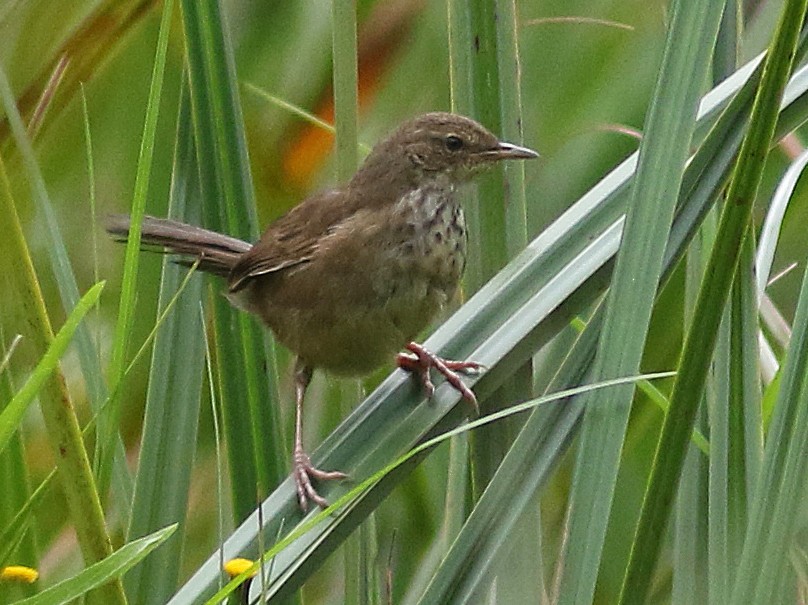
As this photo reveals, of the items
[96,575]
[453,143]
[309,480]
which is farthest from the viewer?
[453,143]

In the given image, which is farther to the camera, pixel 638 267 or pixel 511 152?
pixel 511 152

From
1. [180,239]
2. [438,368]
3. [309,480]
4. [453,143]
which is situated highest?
[453,143]

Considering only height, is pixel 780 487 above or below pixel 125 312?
below

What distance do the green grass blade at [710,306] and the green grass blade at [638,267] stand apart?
0.11 meters

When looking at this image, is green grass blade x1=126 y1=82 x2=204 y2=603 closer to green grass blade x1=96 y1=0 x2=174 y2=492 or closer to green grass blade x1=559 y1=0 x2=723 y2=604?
green grass blade x1=96 y1=0 x2=174 y2=492

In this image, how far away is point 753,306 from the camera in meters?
1.34

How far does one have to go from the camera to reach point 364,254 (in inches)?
81.2

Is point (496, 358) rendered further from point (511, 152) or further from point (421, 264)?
point (421, 264)

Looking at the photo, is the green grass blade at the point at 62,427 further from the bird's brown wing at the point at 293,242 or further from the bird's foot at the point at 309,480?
the bird's brown wing at the point at 293,242

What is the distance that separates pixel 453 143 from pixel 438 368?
566 millimetres

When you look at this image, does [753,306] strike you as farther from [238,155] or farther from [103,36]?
[103,36]

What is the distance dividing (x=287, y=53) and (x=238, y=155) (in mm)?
979

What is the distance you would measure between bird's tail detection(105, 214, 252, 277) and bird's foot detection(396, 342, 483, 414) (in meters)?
0.38

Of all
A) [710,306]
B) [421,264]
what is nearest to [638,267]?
[710,306]
